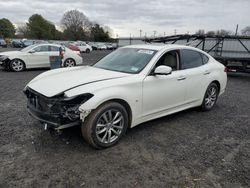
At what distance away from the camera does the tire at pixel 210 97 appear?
546 cm

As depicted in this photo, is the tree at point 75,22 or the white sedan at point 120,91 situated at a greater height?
the tree at point 75,22

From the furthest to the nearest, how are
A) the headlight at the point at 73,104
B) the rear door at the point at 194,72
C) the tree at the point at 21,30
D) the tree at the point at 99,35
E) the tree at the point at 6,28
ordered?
1. the tree at the point at 21,30
2. the tree at the point at 6,28
3. the tree at the point at 99,35
4. the rear door at the point at 194,72
5. the headlight at the point at 73,104

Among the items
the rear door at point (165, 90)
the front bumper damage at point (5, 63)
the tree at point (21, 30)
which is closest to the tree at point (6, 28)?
the tree at point (21, 30)

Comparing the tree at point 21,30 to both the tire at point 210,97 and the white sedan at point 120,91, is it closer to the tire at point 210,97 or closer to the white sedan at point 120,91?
the tire at point 210,97

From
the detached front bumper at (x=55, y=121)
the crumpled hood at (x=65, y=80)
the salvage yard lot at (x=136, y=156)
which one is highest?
the crumpled hood at (x=65, y=80)

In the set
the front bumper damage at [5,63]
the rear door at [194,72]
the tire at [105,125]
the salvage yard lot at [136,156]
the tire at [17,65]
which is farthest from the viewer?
the tire at [17,65]

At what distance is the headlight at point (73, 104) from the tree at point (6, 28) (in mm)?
82913

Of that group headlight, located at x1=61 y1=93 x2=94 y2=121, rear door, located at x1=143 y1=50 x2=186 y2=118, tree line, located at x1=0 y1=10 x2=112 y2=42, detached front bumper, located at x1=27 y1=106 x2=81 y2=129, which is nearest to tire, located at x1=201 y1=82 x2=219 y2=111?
rear door, located at x1=143 y1=50 x2=186 y2=118

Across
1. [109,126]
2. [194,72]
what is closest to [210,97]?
[194,72]

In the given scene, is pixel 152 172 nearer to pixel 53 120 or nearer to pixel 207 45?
pixel 53 120

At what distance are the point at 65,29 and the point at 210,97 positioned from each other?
78.5 meters

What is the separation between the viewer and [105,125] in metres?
3.52

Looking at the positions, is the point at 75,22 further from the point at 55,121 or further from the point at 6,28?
the point at 55,121

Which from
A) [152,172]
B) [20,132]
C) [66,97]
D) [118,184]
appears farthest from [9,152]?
[152,172]
